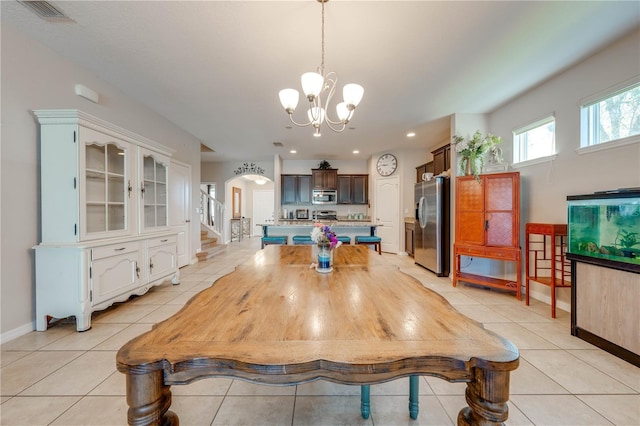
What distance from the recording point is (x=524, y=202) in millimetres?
3469

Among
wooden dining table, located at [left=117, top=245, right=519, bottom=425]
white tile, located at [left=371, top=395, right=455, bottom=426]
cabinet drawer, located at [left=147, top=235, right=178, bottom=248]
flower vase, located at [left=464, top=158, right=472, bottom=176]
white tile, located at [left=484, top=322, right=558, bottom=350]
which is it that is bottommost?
white tile, located at [left=371, top=395, right=455, bottom=426]

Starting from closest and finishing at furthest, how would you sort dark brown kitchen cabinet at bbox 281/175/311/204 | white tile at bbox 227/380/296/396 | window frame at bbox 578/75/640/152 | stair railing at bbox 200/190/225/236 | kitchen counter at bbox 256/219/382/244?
1. white tile at bbox 227/380/296/396
2. window frame at bbox 578/75/640/152
3. kitchen counter at bbox 256/219/382/244
4. dark brown kitchen cabinet at bbox 281/175/311/204
5. stair railing at bbox 200/190/225/236

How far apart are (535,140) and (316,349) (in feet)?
13.7

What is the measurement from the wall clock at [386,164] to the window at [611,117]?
13.2ft

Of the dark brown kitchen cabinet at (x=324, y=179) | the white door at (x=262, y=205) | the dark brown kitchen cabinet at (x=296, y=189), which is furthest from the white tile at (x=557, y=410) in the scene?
the white door at (x=262, y=205)

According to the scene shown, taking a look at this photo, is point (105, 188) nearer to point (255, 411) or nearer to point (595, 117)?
point (255, 411)

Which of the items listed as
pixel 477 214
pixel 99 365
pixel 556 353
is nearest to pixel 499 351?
pixel 556 353

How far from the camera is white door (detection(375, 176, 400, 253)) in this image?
657 cm

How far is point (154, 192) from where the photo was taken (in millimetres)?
3619

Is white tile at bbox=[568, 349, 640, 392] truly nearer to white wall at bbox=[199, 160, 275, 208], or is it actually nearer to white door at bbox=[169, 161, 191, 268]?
white door at bbox=[169, 161, 191, 268]

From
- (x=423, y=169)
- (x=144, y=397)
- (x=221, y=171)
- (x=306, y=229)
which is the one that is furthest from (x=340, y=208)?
(x=144, y=397)

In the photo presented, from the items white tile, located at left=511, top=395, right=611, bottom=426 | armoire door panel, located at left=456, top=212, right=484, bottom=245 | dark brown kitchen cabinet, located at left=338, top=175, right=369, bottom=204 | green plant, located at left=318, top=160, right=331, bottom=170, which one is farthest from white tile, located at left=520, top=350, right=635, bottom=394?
green plant, located at left=318, top=160, right=331, bottom=170

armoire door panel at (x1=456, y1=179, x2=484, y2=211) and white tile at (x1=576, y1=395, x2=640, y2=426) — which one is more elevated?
armoire door panel at (x1=456, y1=179, x2=484, y2=211)

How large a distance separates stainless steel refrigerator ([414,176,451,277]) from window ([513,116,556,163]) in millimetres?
1080
